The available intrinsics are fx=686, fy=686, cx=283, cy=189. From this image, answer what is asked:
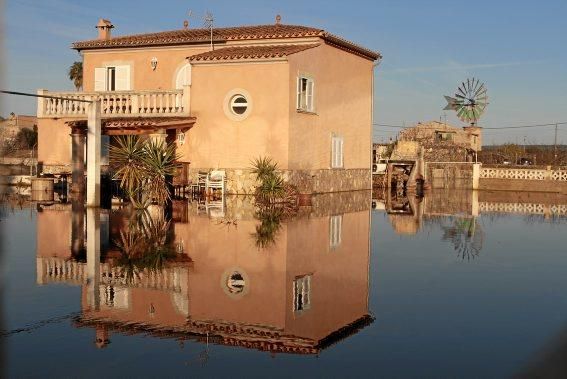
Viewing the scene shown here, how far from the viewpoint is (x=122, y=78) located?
28469 mm

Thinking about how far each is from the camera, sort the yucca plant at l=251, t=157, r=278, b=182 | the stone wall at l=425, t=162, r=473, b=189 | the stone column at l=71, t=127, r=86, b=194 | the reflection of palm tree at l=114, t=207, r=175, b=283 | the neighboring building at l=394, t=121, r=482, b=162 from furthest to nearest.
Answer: the neighboring building at l=394, t=121, r=482, b=162
the stone wall at l=425, t=162, r=473, b=189
the stone column at l=71, t=127, r=86, b=194
the yucca plant at l=251, t=157, r=278, b=182
the reflection of palm tree at l=114, t=207, r=175, b=283

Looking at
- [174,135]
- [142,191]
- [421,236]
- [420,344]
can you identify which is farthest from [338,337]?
[174,135]

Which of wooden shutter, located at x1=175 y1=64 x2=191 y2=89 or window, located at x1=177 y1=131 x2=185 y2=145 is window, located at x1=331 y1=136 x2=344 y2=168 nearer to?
window, located at x1=177 y1=131 x2=185 y2=145

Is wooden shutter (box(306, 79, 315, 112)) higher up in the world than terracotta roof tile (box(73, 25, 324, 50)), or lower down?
lower down

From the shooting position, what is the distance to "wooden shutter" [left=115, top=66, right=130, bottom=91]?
28.4 metres

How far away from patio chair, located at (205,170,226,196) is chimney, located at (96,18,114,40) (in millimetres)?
11543

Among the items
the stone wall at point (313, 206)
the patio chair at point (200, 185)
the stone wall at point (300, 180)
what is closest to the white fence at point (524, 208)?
the stone wall at point (313, 206)

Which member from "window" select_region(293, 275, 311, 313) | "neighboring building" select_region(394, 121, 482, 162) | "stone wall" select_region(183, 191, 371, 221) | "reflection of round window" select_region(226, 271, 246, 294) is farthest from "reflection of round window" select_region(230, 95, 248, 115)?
"neighboring building" select_region(394, 121, 482, 162)

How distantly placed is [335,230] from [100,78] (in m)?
17.7

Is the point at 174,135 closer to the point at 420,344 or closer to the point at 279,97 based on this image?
the point at 279,97

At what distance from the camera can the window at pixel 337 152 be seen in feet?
85.9

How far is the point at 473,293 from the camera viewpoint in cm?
818

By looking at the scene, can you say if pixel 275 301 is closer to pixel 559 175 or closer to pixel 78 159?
pixel 78 159

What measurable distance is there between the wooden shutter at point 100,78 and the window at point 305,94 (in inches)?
380
